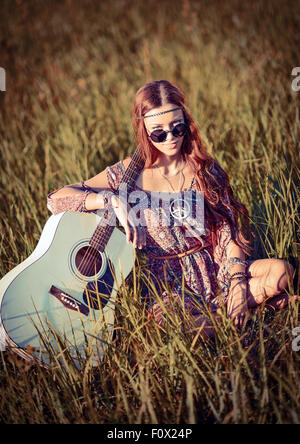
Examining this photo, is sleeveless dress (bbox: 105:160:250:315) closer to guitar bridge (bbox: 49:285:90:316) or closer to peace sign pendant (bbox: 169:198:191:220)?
peace sign pendant (bbox: 169:198:191:220)

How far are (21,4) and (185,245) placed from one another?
21.5 ft

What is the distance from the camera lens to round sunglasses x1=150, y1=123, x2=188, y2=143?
1.89 meters

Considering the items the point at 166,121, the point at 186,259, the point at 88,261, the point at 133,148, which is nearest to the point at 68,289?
the point at 88,261

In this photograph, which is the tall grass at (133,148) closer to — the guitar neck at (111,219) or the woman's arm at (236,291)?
the woman's arm at (236,291)

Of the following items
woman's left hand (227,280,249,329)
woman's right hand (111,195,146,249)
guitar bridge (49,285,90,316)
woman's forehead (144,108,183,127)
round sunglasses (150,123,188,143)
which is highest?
woman's forehead (144,108,183,127)

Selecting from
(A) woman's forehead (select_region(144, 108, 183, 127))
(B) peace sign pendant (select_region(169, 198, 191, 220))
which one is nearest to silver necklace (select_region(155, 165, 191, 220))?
(B) peace sign pendant (select_region(169, 198, 191, 220))

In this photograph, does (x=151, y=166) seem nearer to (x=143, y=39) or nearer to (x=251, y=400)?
(x=251, y=400)

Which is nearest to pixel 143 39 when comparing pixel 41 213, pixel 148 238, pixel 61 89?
pixel 61 89

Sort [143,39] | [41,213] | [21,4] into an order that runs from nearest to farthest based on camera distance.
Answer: [41,213], [143,39], [21,4]

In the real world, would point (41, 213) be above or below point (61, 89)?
below

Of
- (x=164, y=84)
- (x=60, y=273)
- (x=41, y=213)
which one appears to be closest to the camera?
(x=60, y=273)

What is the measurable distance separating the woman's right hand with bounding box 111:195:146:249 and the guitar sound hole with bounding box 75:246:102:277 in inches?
7.2

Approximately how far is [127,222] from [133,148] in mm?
1508

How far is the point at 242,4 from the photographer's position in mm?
5770
